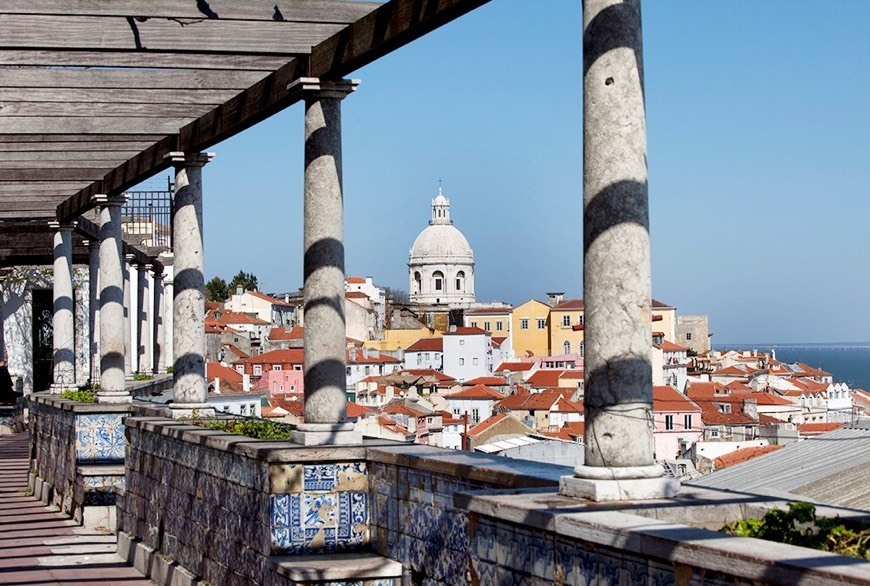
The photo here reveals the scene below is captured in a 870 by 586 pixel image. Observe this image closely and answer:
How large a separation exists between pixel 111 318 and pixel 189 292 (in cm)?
401

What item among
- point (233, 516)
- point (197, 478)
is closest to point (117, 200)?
point (197, 478)

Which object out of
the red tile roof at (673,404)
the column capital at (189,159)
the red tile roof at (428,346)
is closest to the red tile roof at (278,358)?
the red tile roof at (673,404)

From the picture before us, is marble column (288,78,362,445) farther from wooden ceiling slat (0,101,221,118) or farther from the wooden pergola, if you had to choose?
wooden ceiling slat (0,101,221,118)

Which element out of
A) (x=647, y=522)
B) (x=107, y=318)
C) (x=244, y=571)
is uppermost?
(x=107, y=318)

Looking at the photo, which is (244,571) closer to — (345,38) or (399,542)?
(399,542)

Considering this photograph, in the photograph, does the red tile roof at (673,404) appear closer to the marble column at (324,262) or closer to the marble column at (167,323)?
the marble column at (167,323)

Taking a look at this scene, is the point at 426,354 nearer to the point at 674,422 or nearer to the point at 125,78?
the point at 674,422

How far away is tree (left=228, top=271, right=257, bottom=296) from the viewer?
119 meters

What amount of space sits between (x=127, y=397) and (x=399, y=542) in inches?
359

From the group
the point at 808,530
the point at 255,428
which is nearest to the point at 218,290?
the point at 255,428

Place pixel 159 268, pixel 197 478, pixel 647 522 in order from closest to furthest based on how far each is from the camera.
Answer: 1. pixel 647 522
2. pixel 197 478
3. pixel 159 268

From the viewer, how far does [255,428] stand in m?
9.88

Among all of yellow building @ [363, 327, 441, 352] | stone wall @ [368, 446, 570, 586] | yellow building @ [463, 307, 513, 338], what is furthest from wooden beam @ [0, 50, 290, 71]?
yellow building @ [463, 307, 513, 338]

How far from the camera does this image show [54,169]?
1523 cm
